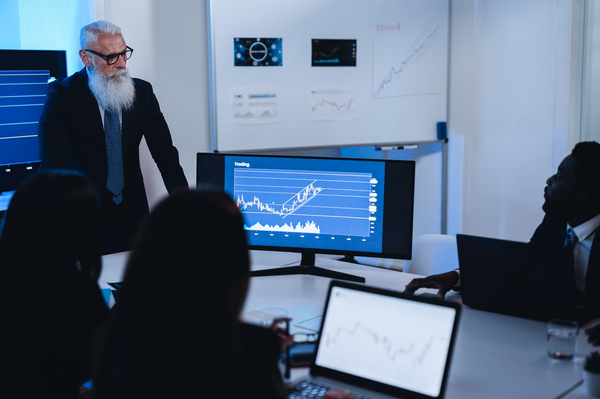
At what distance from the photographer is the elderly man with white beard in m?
2.92

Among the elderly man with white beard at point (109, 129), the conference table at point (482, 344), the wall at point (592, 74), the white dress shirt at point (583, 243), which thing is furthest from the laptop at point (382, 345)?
the wall at point (592, 74)

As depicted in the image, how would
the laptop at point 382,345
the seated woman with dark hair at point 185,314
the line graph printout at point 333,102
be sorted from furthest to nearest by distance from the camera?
1. the line graph printout at point 333,102
2. the laptop at point 382,345
3. the seated woman with dark hair at point 185,314

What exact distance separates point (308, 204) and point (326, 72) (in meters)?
1.78

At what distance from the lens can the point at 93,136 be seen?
2947 millimetres

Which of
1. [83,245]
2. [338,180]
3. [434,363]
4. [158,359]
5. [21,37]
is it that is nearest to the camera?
[158,359]

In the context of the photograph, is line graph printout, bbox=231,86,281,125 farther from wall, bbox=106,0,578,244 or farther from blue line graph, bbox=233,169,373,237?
blue line graph, bbox=233,169,373,237

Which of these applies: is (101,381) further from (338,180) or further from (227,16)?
(227,16)

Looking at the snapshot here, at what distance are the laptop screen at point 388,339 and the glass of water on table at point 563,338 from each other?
0.45 meters

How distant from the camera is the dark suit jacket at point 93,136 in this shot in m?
2.83

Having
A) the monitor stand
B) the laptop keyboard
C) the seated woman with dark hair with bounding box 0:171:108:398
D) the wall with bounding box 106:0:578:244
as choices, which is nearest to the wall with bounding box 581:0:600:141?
the wall with bounding box 106:0:578:244

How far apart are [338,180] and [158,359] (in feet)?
4.44

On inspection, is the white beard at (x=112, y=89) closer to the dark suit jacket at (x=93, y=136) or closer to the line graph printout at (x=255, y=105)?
the dark suit jacket at (x=93, y=136)

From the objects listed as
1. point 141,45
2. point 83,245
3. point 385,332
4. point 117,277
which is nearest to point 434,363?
point 385,332

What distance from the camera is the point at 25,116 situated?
337 centimetres
